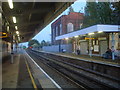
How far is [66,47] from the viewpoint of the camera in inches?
1506

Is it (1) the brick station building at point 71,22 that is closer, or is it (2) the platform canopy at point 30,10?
(2) the platform canopy at point 30,10

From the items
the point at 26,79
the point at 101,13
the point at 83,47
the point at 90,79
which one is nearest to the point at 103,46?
the point at 83,47

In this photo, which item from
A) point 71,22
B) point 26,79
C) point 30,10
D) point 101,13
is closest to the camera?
point 26,79

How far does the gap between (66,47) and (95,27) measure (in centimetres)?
2187

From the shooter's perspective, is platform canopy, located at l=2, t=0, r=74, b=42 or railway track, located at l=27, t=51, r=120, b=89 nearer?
railway track, located at l=27, t=51, r=120, b=89

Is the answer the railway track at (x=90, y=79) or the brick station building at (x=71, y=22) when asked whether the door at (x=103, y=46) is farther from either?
the brick station building at (x=71, y=22)

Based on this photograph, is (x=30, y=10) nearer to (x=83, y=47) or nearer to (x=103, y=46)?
(x=103, y=46)

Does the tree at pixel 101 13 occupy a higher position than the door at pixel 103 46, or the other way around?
the tree at pixel 101 13

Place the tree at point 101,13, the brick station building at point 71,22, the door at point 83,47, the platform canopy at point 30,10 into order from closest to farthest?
the platform canopy at point 30,10
the door at point 83,47
the tree at point 101,13
the brick station building at point 71,22

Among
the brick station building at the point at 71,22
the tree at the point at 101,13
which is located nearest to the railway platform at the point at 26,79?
the tree at the point at 101,13

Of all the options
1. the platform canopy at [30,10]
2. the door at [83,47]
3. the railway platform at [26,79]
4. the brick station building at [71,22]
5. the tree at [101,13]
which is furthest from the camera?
the brick station building at [71,22]

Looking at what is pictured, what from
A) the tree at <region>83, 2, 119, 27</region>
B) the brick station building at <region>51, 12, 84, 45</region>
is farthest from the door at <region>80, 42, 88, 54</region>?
the brick station building at <region>51, 12, 84, 45</region>

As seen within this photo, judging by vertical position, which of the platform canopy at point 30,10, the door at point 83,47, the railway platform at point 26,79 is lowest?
the railway platform at point 26,79

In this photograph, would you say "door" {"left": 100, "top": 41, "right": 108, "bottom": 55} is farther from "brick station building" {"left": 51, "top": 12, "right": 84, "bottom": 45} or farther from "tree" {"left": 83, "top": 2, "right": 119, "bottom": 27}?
"brick station building" {"left": 51, "top": 12, "right": 84, "bottom": 45}
